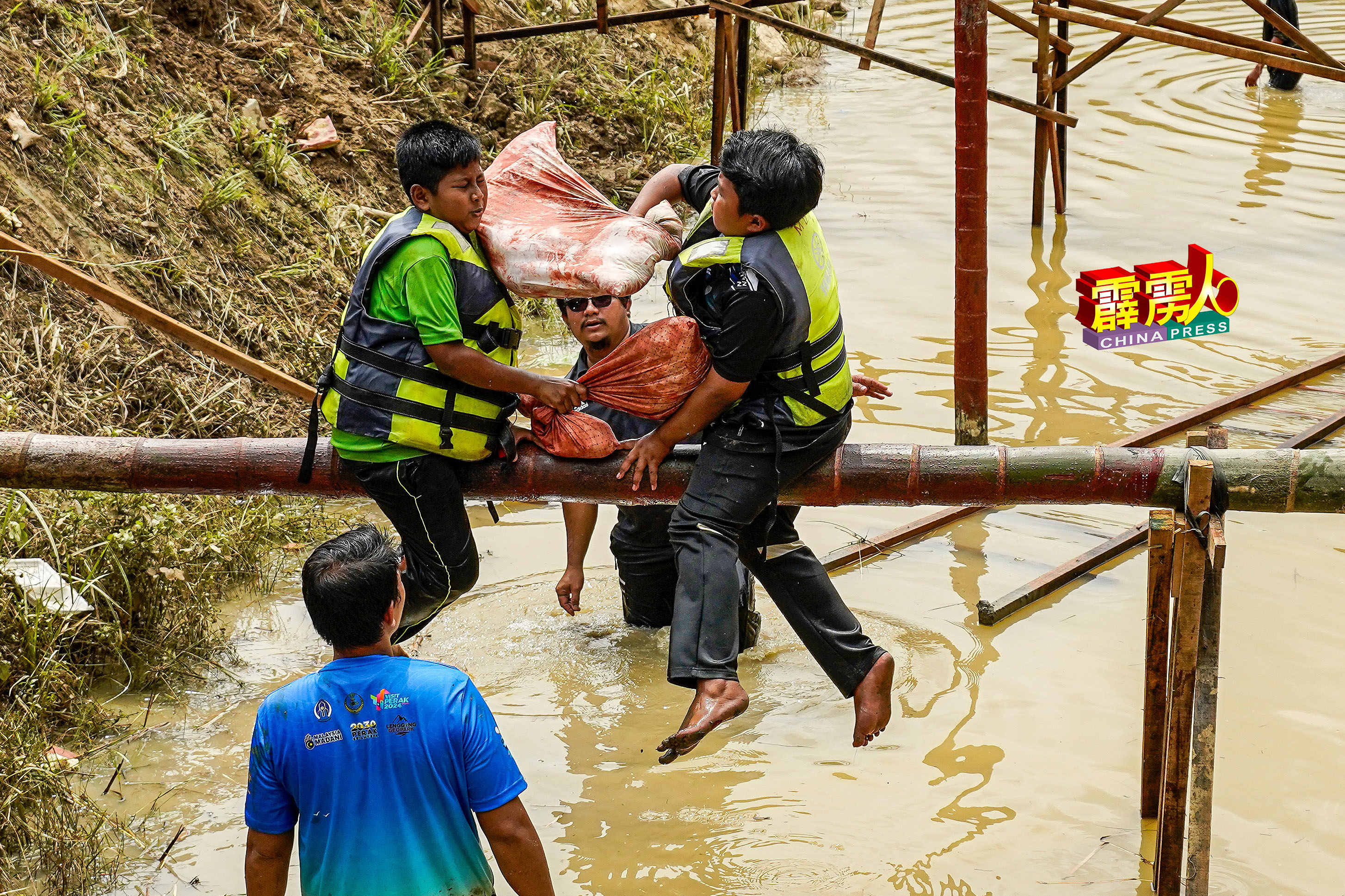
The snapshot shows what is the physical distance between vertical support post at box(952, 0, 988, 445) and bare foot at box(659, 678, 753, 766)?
2079mm

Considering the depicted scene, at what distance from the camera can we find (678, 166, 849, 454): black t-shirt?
10.4 feet

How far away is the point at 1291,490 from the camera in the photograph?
311 cm

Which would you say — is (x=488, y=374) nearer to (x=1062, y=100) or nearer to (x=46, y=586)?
(x=46, y=586)

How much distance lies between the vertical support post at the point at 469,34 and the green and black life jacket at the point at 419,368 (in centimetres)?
628

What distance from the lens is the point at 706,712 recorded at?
10.5 feet

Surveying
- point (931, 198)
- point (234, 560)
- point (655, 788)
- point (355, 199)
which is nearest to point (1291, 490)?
point (655, 788)

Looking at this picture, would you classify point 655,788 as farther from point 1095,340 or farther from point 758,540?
point 1095,340

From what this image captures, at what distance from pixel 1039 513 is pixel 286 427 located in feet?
12.1

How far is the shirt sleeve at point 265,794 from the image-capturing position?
2393 mm

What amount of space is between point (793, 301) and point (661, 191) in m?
0.72

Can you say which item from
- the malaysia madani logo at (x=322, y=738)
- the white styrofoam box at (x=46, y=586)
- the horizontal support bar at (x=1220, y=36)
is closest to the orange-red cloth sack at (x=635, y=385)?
the malaysia madani logo at (x=322, y=738)

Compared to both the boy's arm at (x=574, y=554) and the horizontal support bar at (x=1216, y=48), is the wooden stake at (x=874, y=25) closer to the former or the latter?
the horizontal support bar at (x=1216, y=48)

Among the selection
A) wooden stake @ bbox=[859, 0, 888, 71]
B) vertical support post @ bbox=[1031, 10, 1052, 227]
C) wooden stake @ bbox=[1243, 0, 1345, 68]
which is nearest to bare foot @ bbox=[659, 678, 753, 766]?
wooden stake @ bbox=[859, 0, 888, 71]

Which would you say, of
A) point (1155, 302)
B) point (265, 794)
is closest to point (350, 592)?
point (265, 794)
